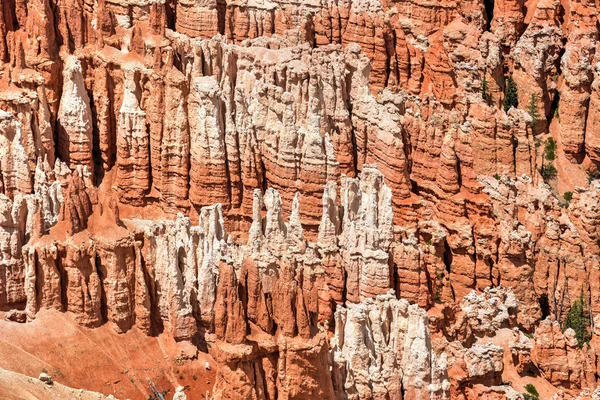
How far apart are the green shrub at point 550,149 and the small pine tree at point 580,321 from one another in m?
10.3

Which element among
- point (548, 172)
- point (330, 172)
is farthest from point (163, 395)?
point (548, 172)

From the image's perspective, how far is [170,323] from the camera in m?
73.2

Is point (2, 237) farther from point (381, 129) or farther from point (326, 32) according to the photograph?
point (326, 32)

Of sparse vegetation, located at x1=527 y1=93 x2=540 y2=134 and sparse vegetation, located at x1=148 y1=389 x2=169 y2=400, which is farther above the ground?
sparse vegetation, located at x1=527 y1=93 x2=540 y2=134

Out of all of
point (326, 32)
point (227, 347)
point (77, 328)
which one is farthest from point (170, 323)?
point (326, 32)

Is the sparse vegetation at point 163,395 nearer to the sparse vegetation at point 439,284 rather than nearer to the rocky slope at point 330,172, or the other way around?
the rocky slope at point 330,172

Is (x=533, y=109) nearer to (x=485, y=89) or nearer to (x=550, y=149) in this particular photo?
(x=550, y=149)

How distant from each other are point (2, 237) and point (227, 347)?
16255 millimetres

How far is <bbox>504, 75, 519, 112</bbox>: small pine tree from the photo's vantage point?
90.1 metres

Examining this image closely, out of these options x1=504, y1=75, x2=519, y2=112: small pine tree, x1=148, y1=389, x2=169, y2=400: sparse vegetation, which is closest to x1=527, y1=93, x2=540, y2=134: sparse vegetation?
x1=504, y1=75, x2=519, y2=112: small pine tree

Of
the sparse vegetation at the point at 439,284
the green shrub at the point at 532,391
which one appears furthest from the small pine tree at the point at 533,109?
the green shrub at the point at 532,391

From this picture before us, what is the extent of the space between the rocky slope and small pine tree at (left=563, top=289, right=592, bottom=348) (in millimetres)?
379

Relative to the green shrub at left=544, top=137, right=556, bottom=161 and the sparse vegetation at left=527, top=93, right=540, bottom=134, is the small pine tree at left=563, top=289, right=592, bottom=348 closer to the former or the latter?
the green shrub at left=544, top=137, right=556, bottom=161

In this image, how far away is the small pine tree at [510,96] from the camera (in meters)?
90.1
